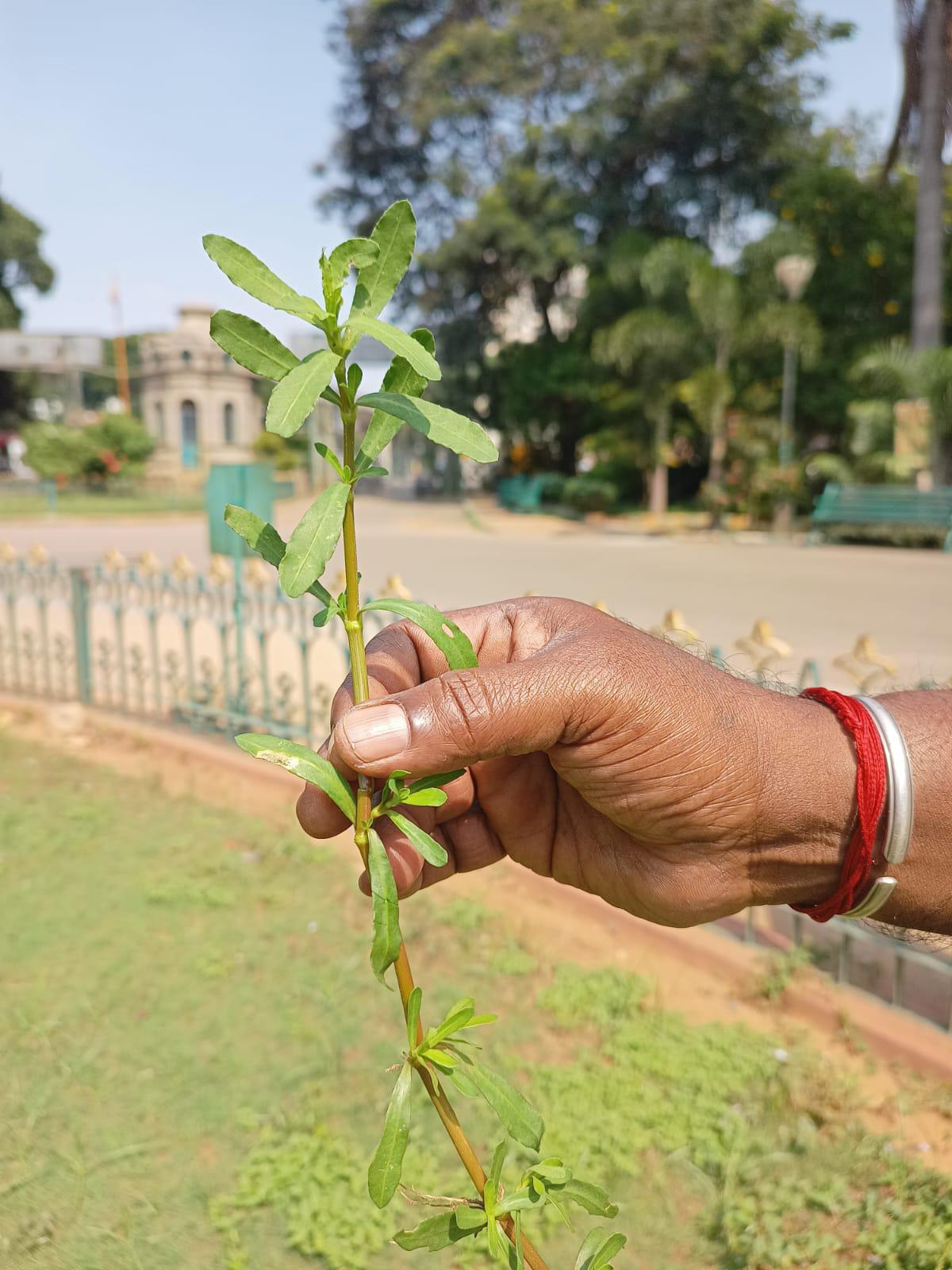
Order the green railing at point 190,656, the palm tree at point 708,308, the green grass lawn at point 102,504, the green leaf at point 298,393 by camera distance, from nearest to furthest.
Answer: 1. the green leaf at point 298,393
2. the green railing at point 190,656
3. the palm tree at point 708,308
4. the green grass lawn at point 102,504

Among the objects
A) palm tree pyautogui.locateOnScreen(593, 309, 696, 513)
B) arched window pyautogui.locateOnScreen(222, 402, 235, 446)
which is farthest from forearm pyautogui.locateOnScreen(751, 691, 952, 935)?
arched window pyautogui.locateOnScreen(222, 402, 235, 446)

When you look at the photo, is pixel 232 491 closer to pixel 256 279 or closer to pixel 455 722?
pixel 455 722

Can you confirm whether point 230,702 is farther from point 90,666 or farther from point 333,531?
point 333,531

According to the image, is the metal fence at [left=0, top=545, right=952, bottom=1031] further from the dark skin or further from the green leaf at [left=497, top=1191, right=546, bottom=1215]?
Answer: the green leaf at [left=497, top=1191, right=546, bottom=1215]

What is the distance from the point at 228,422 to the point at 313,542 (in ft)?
116

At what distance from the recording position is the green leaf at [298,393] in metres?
0.70

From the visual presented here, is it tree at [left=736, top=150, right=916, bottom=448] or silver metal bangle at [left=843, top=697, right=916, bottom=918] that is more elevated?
tree at [left=736, top=150, right=916, bottom=448]

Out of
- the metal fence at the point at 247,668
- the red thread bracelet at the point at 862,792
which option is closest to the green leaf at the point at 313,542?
the red thread bracelet at the point at 862,792

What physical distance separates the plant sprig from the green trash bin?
7.31 m

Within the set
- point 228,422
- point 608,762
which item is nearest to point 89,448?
point 228,422

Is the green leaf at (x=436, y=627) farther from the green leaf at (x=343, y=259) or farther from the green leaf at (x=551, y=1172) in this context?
the green leaf at (x=551, y=1172)

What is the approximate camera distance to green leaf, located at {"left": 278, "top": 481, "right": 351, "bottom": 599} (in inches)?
29.4

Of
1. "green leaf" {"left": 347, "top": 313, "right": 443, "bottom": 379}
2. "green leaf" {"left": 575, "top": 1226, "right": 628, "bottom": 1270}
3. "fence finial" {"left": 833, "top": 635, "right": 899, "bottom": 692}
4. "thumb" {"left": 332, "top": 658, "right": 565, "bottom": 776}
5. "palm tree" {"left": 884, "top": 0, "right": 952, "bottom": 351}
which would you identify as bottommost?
"green leaf" {"left": 575, "top": 1226, "right": 628, "bottom": 1270}

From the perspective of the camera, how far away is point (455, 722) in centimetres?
104
